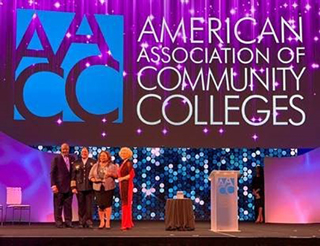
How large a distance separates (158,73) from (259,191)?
9.86 ft


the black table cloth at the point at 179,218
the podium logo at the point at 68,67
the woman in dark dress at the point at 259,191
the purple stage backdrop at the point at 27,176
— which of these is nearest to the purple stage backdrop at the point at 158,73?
the podium logo at the point at 68,67

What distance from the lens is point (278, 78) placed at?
12.0 metres

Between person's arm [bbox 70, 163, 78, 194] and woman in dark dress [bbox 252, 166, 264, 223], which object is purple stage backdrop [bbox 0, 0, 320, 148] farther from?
person's arm [bbox 70, 163, 78, 194]

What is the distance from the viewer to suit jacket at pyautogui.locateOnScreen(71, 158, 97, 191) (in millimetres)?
9156

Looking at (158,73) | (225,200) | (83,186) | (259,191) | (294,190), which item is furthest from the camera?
(158,73)

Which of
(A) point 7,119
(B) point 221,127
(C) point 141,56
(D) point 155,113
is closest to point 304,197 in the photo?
(B) point 221,127

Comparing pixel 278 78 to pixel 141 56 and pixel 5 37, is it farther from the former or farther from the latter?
pixel 5 37

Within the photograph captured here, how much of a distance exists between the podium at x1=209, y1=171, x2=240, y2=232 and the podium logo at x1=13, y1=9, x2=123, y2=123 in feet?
11.8

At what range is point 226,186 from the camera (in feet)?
28.1

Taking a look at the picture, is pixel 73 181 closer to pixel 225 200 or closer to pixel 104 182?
pixel 104 182

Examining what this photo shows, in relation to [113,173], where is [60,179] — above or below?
below

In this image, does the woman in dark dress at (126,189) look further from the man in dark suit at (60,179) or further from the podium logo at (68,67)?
the podium logo at (68,67)

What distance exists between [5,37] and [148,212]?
14.8 feet

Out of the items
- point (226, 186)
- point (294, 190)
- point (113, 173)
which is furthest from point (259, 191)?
point (113, 173)
